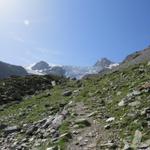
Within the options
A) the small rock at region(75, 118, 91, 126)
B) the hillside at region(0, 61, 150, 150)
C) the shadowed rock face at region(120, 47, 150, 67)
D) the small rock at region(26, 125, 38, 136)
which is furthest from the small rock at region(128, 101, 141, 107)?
the shadowed rock face at region(120, 47, 150, 67)

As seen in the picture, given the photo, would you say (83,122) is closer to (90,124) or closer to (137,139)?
(90,124)

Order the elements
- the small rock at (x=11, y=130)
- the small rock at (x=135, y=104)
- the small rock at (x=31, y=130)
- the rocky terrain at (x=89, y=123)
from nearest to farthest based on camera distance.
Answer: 1. the rocky terrain at (x=89, y=123)
2. the small rock at (x=135, y=104)
3. the small rock at (x=31, y=130)
4. the small rock at (x=11, y=130)

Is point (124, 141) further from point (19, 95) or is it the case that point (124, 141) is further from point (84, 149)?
point (19, 95)

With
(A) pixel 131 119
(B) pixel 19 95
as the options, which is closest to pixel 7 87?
(B) pixel 19 95

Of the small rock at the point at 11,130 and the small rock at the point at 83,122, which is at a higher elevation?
the small rock at the point at 11,130

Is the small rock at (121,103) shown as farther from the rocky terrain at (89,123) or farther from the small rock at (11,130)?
the small rock at (11,130)

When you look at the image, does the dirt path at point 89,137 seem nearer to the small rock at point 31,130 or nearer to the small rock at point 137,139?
the small rock at point 137,139

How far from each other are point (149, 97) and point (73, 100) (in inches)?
326

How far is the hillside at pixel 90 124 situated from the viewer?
1688 cm

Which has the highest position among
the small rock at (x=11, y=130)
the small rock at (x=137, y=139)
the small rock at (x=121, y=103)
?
the small rock at (x=121, y=103)

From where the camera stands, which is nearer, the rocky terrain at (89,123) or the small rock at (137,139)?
the small rock at (137,139)

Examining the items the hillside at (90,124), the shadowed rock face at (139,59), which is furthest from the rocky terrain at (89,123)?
the shadowed rock face at (139,59)

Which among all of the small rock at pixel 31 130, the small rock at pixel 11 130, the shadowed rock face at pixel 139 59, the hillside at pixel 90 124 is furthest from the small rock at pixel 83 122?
the shadowed rock face at pixel 139 59

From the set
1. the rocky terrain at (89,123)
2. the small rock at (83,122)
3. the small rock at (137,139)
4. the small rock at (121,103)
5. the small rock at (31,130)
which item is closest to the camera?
the small rock at (137,139)
